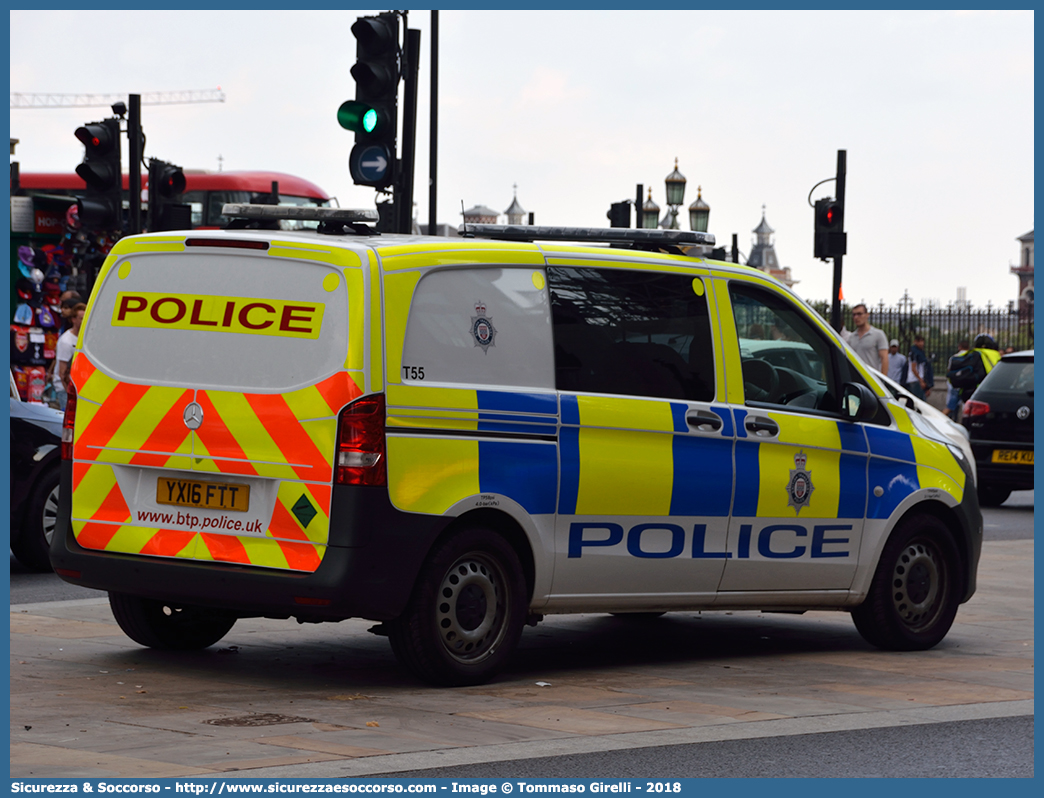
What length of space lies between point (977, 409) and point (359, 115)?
33.9 feet

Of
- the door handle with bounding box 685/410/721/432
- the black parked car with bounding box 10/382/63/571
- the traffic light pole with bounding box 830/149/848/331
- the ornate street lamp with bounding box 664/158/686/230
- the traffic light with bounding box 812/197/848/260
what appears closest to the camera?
the door handle with bounding box 685/410/721/432

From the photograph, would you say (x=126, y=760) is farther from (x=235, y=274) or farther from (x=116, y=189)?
(x=116, y=189)

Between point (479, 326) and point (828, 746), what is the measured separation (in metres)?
2.27

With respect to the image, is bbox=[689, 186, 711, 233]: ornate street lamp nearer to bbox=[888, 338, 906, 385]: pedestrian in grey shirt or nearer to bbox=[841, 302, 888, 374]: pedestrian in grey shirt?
bbox=[888, 338, 906, 385]: pedestrian in grey shirt

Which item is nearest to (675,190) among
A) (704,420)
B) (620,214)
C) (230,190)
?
(230,190)

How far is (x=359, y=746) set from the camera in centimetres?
591

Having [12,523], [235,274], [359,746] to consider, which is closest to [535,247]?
[235,274]

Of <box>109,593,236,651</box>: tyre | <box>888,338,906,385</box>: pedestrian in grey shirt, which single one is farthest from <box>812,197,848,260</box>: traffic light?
<box>109,593,236,651</box>: tyre

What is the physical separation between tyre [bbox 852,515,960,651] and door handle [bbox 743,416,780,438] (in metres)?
1.05

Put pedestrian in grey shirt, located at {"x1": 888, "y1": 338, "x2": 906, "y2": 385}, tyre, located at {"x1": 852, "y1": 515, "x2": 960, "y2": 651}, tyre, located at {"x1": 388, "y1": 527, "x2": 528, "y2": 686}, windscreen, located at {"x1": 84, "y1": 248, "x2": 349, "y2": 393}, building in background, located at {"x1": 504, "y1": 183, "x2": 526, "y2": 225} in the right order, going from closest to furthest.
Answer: windscreen, located at {"x1": 84, "y1": 248, "x2": 349, "y2": 393} < tyre, located at {"x1": 388, "y1": 527, "x2": 528, "y2": 686} < tyre, located at {"x1": 852, "y1": 515, "x2": 960, "y2": 651} < pedestrian in grey shirt, located at {"x1": 888, "y1": 338, "x2": 906, "y2": 385} < building in background, located at {"x1": 504, "y1": 183, "x2": 526, "y2": 225}

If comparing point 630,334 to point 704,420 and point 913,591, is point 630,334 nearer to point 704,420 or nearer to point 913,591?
point 704,420

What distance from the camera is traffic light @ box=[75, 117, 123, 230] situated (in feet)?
42.5

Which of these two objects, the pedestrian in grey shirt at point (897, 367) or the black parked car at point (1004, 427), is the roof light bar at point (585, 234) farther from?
the pedestrian in grey shirt at point (897, 367)

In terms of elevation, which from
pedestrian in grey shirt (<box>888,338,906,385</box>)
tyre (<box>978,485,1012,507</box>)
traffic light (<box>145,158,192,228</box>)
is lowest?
tyre (<box>978,485,1012,507</box>)
